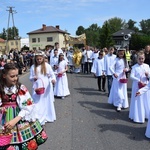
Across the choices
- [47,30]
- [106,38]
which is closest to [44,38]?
[47,30]

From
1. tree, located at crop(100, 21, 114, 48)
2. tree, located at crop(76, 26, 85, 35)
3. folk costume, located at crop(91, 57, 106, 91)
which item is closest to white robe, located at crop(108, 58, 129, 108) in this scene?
folk costume, located at crop(91, 57, 106, 91)

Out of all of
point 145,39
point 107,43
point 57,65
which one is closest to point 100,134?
point 57,65

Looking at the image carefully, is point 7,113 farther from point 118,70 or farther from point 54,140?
point 118,70

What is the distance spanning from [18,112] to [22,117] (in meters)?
0.10

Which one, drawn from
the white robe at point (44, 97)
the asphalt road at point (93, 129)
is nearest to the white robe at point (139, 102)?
the asphalt road at point (93, 129)

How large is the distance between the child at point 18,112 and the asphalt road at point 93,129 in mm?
1984

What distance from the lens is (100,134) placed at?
575 cm

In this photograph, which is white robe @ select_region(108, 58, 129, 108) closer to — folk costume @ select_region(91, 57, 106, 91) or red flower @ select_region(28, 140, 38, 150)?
folk costume @ select_region(91, 57, 106, 91)

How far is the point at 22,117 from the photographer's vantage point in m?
3.10

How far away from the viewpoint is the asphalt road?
16.8ft

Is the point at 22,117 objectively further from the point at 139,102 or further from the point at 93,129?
the point at 139,102

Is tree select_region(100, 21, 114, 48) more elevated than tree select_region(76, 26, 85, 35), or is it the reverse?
tree select_region(76, 26, 85, 35)

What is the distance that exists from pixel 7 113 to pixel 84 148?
2.36m

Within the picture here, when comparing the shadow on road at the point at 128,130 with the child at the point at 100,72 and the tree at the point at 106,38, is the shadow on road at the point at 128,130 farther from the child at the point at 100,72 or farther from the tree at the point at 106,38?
the tree at the point at 106,38
